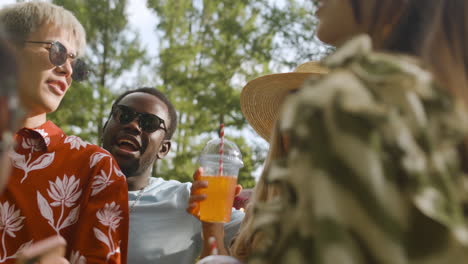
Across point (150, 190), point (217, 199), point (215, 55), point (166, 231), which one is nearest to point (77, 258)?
point (217, 199)

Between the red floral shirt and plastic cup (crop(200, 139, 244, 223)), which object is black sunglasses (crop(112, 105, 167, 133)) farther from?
the red floral shirt

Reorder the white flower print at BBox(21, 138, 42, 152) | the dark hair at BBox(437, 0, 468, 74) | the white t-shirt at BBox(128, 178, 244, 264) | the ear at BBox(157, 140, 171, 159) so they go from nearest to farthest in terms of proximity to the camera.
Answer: the dark hair at BBox(437, 0, 468, 74) < the white flower print at BBox(21, 138, 42, 152) < the white t-shirt at BBox(128, 178, 244, 264) < the ear at BBox(157, 140, 171, 159)

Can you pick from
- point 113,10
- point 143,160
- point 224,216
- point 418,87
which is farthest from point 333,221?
point 113,10

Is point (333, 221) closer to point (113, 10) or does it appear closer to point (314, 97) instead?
point (314, 97)

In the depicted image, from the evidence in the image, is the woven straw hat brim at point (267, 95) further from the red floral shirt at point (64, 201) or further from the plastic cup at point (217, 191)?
the red floral shirt at point (64, 201)

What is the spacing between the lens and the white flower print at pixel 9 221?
6.66 feet

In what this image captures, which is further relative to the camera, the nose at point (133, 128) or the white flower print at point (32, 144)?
the nose at point (133, 128)

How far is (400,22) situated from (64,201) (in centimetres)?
164

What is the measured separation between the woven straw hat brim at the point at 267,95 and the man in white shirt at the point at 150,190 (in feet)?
2.22

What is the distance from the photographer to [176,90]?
10430mm

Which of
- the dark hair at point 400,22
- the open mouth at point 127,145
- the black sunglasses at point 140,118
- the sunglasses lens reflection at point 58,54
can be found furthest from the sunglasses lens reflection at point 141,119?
the dark hair at point 400,22

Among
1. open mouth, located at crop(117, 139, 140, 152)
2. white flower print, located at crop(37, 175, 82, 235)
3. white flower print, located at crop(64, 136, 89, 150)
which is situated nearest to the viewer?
white flower print, located at crop(37, 175, 82, 235)

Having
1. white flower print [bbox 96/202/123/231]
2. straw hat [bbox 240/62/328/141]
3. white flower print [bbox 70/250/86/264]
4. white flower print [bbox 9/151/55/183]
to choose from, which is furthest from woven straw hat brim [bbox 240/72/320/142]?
white flower print [bbox 70/250/86/264]

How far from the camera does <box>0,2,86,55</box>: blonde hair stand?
7.85ft
